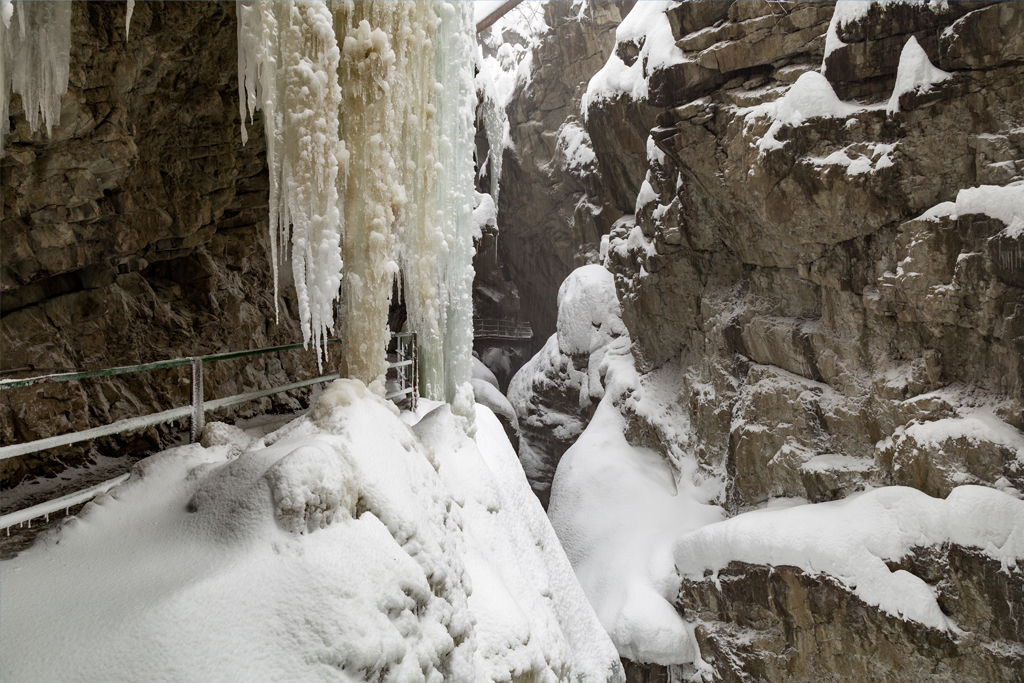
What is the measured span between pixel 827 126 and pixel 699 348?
490cm

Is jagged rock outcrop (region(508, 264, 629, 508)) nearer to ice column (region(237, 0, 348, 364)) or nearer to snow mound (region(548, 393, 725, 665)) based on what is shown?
snow mound (region(548, 393, 725, 665))

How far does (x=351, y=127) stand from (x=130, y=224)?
12.3 ft

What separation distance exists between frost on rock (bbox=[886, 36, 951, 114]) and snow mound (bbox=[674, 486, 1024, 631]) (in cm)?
565

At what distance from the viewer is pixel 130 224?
6.10 m

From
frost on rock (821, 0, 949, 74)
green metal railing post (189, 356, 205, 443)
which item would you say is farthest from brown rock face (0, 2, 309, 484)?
frost on rock (821, 0, 949, 74)

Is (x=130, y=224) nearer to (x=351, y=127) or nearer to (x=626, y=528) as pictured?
(x=351, y=127)

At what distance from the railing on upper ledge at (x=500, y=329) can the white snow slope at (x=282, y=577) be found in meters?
19.4

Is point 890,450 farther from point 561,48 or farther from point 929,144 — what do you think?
point 561,48

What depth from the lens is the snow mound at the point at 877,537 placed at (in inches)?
293

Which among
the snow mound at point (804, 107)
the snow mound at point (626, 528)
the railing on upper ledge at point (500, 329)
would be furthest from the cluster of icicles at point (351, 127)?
the railing on upper ledge at point (500, 329)

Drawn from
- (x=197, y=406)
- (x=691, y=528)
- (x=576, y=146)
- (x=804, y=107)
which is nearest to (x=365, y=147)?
(x=197, y=406)

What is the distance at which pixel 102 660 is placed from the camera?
174 cm

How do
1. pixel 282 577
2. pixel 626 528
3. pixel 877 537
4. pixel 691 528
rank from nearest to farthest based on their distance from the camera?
1. pixel 282 577
2. pixel 877 537
3. pixel 691 528
4. pixel 626 528

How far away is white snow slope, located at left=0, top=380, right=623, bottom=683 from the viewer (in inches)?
72.4
